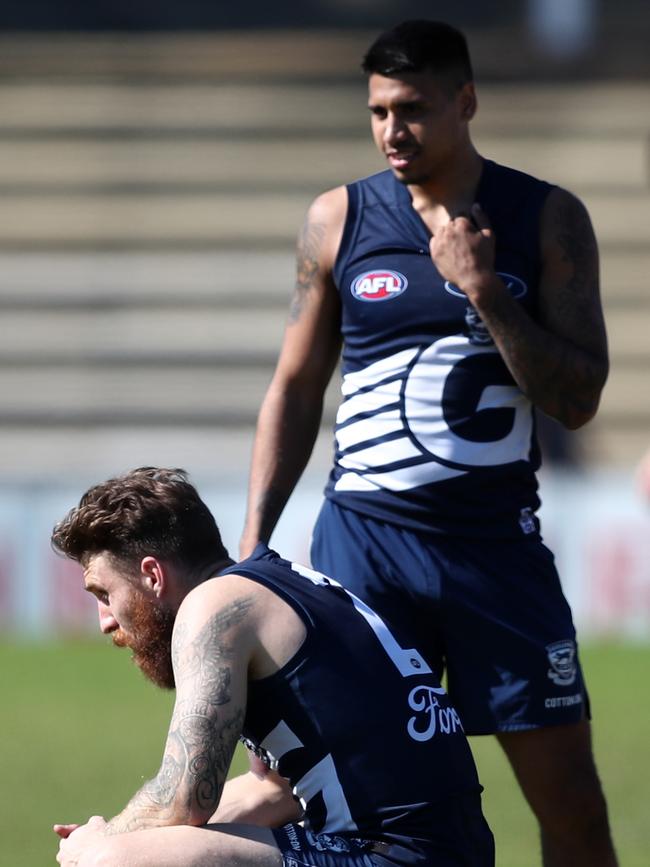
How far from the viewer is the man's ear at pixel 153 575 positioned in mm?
3574

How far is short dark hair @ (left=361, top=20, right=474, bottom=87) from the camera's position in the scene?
4352 millimetres

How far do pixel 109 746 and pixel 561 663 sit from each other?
463 cm

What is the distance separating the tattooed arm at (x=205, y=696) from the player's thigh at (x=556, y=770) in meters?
1.08

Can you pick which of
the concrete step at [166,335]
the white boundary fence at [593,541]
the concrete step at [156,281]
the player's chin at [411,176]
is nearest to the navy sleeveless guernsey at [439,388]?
the player's chin at [411,176]

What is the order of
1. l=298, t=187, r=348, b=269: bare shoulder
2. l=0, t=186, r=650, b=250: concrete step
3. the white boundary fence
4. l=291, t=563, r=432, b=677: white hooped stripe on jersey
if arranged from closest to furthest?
l=291, t=563, r=432, b=677: white hooped stripe on jersey, l=298, t=187, r=348, b=269: bare shoulder, the white boundary fence, l=0, t=186, r=650, b=250: concrete step

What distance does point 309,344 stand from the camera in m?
4.64

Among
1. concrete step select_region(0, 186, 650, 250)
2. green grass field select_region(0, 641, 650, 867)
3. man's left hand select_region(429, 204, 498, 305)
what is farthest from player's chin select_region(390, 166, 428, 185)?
concrete step select_region(0, 186, 650, 250)

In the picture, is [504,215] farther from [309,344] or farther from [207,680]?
[207,680]

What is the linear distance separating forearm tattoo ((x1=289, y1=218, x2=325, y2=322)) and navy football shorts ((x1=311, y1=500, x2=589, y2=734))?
0.74 metres

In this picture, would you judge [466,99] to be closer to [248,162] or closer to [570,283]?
[570,283]

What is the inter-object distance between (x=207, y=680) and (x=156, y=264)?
47.3 feet

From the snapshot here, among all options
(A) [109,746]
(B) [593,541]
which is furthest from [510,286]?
(B) [593,541]

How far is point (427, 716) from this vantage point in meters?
3.61

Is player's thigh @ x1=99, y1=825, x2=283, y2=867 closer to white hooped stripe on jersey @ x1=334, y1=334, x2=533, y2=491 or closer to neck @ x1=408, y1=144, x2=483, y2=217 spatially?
white hooped stripe on jersey @ x1=334, y1=334, x2=533, y2=491
